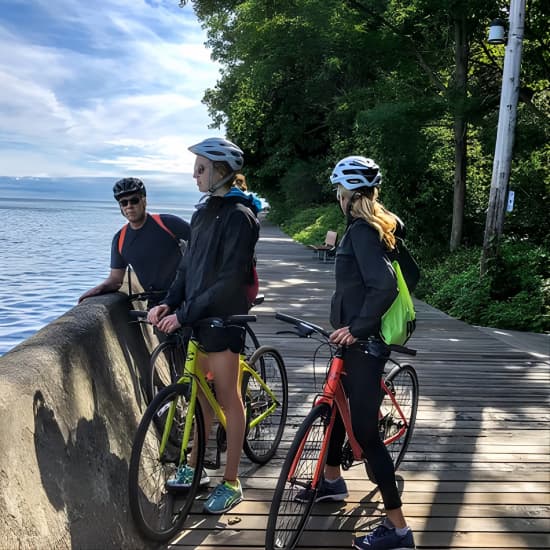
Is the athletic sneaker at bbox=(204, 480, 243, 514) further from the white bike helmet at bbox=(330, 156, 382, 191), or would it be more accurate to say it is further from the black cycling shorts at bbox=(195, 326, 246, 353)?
the white bike helmet at bbox=(330, 156, 382, 191)

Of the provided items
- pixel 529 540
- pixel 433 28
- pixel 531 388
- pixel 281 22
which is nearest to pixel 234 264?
pixel 529 540

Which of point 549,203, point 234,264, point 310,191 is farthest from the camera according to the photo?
point 310,191

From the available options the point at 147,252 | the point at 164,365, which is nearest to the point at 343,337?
the point at 164,365

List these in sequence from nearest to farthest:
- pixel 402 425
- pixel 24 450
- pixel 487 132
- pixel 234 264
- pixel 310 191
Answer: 1. pixel 24 450
2. pixel 234 264
3. pixel 402 425
4. pixel 487 132
5. pixel 310 191

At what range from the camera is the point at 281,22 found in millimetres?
23703

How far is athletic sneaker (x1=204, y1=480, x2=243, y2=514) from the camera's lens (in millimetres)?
3604

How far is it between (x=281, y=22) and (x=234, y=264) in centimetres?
2247

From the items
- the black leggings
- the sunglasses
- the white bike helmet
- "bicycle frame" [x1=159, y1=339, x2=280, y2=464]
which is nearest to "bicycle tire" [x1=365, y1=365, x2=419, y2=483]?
the black leggings

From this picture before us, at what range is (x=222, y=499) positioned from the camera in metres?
3.62

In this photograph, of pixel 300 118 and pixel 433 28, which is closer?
pixel 433 28

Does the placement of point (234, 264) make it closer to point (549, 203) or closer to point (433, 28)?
point (549, 203)

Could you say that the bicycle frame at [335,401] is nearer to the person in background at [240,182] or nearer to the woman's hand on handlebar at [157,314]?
the woman's hand on handlebar at [157,314]

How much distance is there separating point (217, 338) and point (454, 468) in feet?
7.24

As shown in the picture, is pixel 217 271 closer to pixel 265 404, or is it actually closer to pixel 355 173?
pixel 355 173
